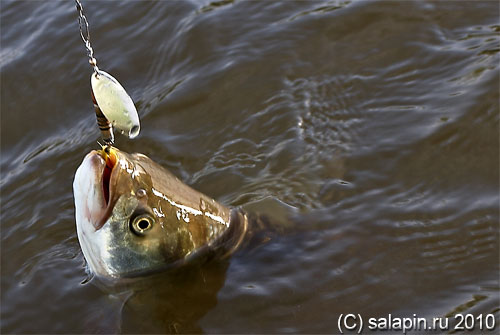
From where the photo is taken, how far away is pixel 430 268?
3.79m

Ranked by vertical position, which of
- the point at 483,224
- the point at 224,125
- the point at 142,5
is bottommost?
the point at 483,224

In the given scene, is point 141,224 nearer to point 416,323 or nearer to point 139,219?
point 139,219

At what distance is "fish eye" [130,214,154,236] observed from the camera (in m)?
3.63

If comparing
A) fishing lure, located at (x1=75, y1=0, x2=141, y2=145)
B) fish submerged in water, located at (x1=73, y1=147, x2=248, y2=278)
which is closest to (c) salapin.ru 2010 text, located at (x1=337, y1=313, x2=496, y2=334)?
fish submerged in water, located at (x1=73, y1=147, x2=248, y2=278)

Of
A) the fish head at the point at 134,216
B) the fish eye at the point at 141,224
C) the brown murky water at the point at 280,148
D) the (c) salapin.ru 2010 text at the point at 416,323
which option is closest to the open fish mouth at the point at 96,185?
the fish head at the point at 134,216

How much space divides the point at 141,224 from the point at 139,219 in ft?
0.12

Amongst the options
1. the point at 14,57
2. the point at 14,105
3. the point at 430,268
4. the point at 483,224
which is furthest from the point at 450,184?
the point at 14,57

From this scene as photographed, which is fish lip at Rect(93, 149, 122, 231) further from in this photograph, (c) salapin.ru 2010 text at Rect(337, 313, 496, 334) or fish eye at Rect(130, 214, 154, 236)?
(c) salapin.ru 2010 text at Rect(337, 313, 496, 334)

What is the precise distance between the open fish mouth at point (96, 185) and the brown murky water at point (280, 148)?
568 millimetres

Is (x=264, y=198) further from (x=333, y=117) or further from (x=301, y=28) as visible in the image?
(x=301, y=28)

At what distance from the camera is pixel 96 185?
352 cm

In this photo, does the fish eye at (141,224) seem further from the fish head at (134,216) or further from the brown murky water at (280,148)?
the brown murky water at (280,148)

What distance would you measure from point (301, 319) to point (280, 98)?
6.89 ft

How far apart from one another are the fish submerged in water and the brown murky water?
0.48 ft
